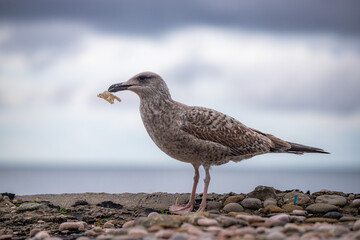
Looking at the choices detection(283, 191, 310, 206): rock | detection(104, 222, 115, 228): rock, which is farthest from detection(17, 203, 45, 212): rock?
detection(283, 191, 310, 206): rock

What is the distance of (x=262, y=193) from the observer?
9.73 meters

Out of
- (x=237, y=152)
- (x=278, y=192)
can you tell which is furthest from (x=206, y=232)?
(x=278, y=192)

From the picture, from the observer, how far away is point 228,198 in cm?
955

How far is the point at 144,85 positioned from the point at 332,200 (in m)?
4.38

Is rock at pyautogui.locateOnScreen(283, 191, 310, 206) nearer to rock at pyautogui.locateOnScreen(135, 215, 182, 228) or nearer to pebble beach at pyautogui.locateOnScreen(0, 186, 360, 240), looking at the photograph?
pebble beach at pyautogui.locateOnScreen(0, 186, 360, 240)

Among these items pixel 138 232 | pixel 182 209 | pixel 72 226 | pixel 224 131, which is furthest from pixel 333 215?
pixel 72 226

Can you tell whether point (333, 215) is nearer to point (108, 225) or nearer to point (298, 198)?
point (298, 198)

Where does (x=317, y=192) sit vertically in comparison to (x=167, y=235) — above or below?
above

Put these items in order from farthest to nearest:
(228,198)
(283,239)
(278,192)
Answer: (278,192), (228,198), (283,239)

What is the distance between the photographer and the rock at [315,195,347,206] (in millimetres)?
9086

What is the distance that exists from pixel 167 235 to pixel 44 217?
4.16 metres

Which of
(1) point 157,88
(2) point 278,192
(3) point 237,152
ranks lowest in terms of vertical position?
(2) point 278,192

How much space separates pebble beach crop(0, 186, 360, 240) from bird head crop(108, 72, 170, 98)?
2.31 m

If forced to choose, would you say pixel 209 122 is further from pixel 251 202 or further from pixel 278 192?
pixel 278 192
